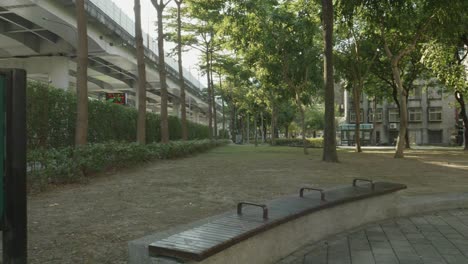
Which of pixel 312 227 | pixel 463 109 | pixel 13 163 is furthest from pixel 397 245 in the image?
pixel 463 109

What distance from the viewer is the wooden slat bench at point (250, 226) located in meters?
3.11

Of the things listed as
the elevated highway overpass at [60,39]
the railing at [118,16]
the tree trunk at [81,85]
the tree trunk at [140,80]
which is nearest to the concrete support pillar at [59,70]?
the elevated highway overpass at [60,39]

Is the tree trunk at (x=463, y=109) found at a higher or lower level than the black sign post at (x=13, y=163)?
higher

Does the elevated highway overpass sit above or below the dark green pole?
above

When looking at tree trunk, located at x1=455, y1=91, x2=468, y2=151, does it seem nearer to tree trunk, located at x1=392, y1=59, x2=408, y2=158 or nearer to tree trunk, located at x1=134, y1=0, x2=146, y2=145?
tree trunk, located at x1=392, y1=59, x2=408, y2=158

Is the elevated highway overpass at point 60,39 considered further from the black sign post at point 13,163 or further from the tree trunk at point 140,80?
the black sign post at point 13,163

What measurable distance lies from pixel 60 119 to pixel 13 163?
36.6 ft

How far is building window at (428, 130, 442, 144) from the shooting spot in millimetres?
67500

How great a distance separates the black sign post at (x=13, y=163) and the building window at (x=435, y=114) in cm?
7240

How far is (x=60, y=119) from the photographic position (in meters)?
13.3

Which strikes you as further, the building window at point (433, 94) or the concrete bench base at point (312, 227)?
the building window at point (433, 94)

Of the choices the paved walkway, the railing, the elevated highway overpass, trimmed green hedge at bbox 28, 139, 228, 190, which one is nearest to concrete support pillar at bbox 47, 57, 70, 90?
the elevated highway overpass

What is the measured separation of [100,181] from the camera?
395 inches

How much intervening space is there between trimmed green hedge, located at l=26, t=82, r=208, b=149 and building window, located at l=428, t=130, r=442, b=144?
197 feet
